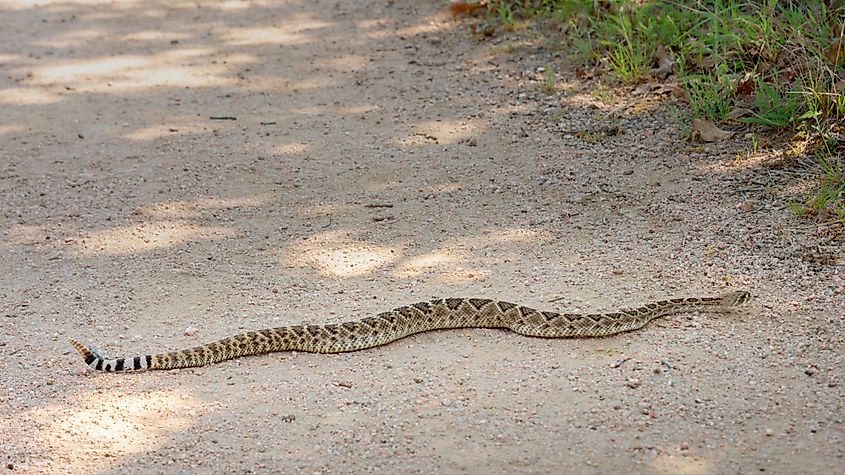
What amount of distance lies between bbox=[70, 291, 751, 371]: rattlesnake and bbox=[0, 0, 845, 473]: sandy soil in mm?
79

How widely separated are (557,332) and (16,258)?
3899 mm

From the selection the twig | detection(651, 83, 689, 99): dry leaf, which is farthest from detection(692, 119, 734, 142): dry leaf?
the twig

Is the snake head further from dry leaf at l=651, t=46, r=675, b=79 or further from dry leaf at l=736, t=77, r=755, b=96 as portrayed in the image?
dry leaf at l=651, t=46, r=675, b=79

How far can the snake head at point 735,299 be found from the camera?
6641mm

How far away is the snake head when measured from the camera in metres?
6.64

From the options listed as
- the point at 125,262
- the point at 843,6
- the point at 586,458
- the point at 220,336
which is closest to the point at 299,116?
the point at 125,262

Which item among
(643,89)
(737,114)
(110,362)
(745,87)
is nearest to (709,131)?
(737,114)

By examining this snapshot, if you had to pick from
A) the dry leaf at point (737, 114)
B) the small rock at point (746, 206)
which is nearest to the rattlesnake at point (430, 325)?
the small rock at point (746, 206)

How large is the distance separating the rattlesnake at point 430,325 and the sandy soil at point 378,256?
8 cm

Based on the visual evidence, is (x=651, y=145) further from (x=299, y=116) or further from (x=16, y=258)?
(x=16, y=258)

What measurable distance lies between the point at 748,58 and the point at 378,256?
3.66 metres

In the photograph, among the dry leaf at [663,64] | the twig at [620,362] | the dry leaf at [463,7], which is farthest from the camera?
the dry leaf at [463,7]

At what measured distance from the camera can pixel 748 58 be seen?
366 inches

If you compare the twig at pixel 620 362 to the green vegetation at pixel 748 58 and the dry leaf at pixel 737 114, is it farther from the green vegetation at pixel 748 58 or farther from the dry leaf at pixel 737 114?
the dry leaf at pixel 737 114
